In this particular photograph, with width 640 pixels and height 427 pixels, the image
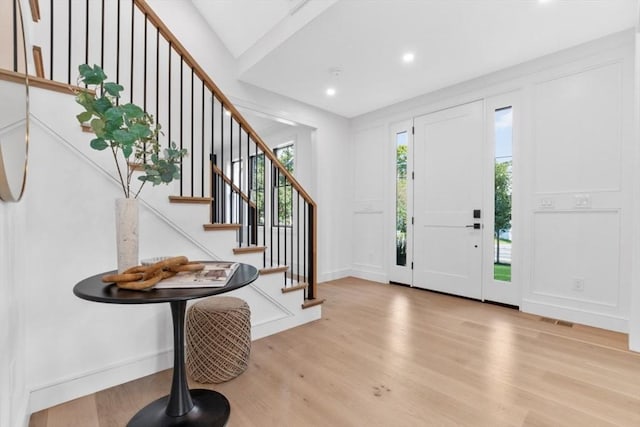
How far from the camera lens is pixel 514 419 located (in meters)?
1.49

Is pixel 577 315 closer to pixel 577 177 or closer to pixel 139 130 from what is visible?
pixel 577 177

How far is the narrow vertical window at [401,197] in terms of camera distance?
4.25 metres

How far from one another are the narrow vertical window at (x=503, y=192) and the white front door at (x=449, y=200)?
0.16 meters

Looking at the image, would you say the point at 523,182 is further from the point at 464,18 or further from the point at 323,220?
the point at 323,220

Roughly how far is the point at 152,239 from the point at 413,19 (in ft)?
8.64

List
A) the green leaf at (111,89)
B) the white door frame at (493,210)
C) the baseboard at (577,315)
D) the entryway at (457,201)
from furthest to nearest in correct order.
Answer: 1. the entryway at (457,201)
2. the white door frame at (493,210)
3. the baseboard at (577,315)
4. the green leaf at (111,89)

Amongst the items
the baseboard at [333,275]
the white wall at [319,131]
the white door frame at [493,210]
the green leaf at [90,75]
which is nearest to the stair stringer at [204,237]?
the green leaf at [90,75]

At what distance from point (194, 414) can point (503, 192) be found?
11.6 feet

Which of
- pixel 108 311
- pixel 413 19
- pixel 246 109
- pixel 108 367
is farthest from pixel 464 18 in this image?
pixel 108 367

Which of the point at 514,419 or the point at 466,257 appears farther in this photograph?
the point at 466,257

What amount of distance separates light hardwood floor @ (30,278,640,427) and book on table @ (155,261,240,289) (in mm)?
780

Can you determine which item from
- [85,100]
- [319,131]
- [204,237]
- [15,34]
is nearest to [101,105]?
[85,100]

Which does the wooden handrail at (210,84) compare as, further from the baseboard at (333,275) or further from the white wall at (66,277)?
the baseboard at (333,275)

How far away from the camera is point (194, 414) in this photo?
1466mm
